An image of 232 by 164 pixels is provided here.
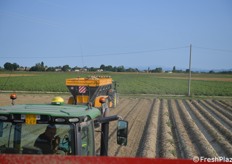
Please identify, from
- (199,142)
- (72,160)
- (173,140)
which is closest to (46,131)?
(72,160)

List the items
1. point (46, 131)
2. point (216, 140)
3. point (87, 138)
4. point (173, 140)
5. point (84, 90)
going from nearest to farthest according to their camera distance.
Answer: point (46, 131)
point (87, 138)
point (173, 140)
point (216, 140)
point (84, 90)

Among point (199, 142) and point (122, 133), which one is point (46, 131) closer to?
point (122, 133)

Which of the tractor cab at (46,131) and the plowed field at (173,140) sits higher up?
the tractor cab at (46,131)

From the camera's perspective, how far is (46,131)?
13.1 feet

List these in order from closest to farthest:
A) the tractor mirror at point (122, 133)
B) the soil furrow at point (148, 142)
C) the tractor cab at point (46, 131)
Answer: the tractor cab at point (46, 131) → the tractor mirror at point (122, 133) → the soil furrow at point (148, 142)

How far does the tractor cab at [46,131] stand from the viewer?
3820mm

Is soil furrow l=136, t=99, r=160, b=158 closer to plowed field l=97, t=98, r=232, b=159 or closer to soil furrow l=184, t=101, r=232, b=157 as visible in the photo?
plowed field l=97, t=98, r=232, b=159

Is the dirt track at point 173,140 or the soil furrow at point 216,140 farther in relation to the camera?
the soil furrow at point 216,140

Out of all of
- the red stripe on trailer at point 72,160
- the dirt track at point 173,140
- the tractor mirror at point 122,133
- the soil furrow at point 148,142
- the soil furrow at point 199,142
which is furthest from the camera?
the soil furrow at point 199,142

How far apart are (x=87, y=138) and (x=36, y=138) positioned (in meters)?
0.59

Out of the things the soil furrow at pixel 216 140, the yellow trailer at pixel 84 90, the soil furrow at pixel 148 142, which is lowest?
the soil furrow at pixel 216 140

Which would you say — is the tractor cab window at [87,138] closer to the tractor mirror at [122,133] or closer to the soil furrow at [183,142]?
the tractor mirror at [122,133]

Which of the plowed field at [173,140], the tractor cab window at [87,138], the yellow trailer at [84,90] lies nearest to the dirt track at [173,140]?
the plowed field at [173,140]

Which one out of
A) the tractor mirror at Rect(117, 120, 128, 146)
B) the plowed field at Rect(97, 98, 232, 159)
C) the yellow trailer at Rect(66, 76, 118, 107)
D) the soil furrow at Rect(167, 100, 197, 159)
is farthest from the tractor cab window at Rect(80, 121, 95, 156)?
the yellow trailer at Rect(66, 76, 118, 107)
